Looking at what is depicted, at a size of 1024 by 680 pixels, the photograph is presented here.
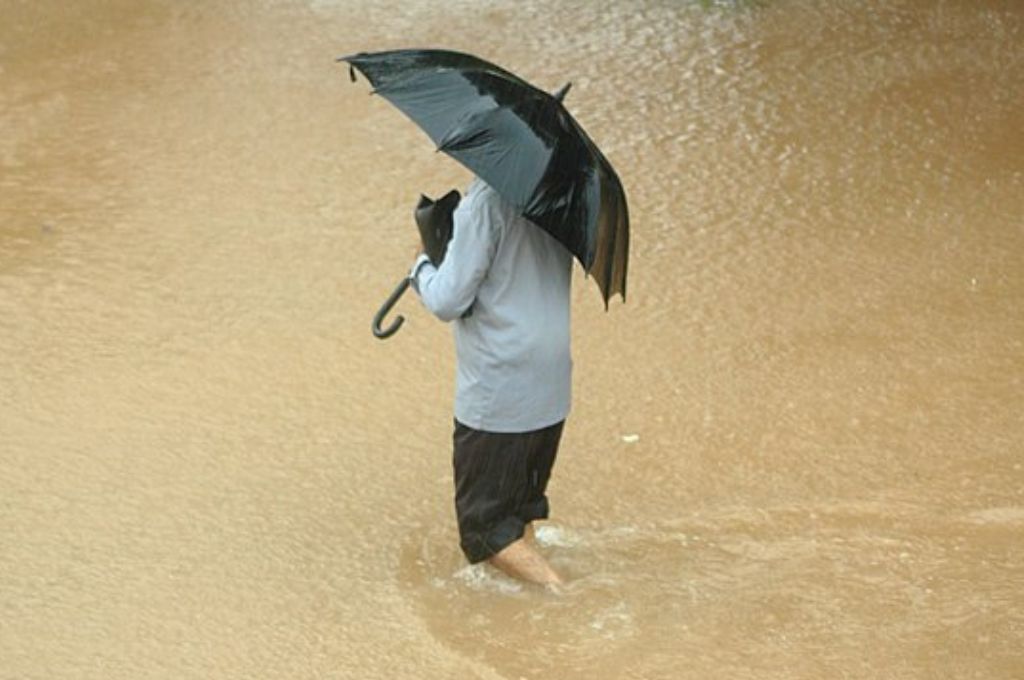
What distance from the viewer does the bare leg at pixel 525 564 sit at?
482 cm

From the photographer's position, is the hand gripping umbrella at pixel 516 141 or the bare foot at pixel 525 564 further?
the bare foot at pixel 525 564

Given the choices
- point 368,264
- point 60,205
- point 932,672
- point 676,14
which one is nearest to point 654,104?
point 676,14

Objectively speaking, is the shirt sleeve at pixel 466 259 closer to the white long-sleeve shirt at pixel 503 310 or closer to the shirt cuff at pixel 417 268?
the white long-sleeve shirt at pixel 503 310

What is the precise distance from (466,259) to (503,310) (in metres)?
0.17

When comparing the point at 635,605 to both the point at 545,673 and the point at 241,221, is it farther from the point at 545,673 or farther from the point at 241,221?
the point at 241,221

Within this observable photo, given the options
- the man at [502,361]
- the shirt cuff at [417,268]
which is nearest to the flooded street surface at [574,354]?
the man at [502,361]

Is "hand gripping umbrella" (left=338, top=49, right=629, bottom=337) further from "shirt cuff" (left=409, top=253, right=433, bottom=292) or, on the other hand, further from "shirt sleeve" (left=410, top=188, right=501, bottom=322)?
"shirt cuff" (left=409, top=253, right=433, bottom=292)

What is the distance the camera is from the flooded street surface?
15.5ft

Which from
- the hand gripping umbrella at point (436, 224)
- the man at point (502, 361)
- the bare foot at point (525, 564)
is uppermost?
the hand gripping umbrella at point (436, 224)

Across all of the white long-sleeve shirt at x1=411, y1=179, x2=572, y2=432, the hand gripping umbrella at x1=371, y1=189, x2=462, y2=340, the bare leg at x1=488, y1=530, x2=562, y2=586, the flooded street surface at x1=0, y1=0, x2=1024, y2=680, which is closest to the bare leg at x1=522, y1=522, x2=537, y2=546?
the bare leg at x1=488, y1=530, x2=562, y2=586

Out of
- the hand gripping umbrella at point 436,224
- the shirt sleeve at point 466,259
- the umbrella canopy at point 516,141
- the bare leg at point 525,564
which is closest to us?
the umbrella canopy at point 516,141

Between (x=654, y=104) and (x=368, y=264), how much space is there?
2.07 meters

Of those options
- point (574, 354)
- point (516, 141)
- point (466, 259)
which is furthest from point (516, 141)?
point (574, 354)

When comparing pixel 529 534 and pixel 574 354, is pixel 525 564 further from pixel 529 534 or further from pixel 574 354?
pixel 574 354
